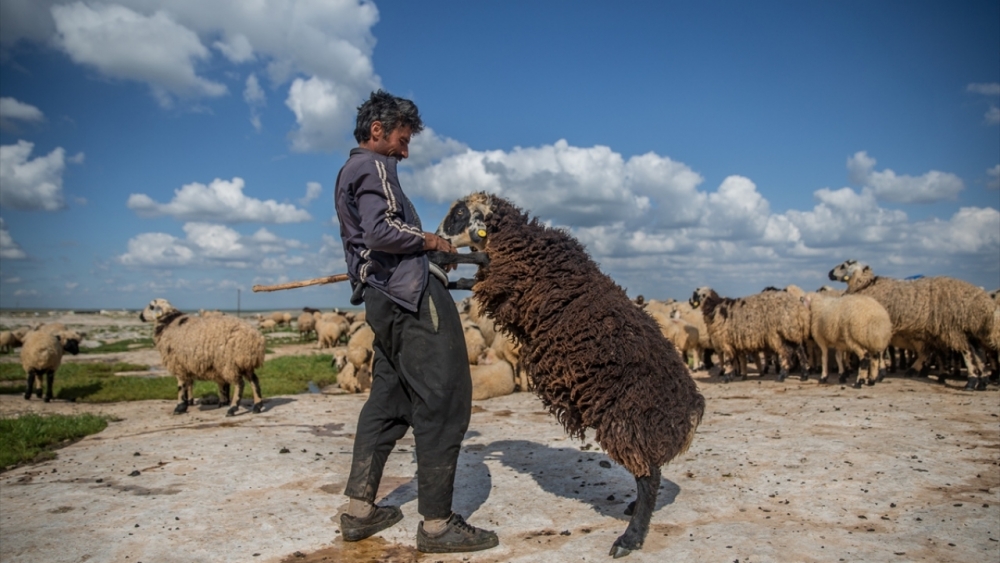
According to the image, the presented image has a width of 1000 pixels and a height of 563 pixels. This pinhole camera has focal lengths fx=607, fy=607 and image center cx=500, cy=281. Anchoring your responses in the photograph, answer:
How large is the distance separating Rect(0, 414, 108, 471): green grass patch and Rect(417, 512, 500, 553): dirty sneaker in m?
5.84

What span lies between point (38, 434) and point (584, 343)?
879 cm

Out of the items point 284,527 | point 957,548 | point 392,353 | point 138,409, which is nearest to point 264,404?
point 138,409

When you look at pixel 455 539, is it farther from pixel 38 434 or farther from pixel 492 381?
pixel 492 381

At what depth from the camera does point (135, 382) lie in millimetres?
17141

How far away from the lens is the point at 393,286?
4109 millimetres

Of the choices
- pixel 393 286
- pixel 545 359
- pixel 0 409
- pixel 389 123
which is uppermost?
pixel 389 123

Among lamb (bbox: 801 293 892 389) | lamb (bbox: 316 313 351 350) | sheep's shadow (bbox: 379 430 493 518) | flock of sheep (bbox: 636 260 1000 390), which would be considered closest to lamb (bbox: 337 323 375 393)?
flock of sheep (bbox: 636 260 1000 390)

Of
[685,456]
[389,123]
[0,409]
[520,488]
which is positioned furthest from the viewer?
[0,409]

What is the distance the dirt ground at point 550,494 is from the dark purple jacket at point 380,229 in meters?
1.82

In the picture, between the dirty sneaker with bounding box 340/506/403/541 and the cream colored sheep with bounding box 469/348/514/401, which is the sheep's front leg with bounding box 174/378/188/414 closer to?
the cream colored sheep with bounding box 469/348/514/401

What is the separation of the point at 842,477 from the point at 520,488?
9.69 feet

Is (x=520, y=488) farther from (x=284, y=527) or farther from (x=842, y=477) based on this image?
(x=842, y=477)

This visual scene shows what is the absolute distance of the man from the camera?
409 cm

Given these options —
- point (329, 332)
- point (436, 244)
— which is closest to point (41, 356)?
point (436, 244)
